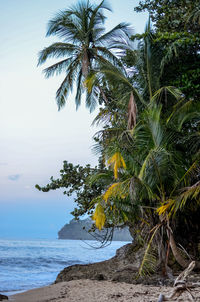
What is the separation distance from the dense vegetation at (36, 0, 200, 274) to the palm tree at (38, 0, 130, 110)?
4 centimetres

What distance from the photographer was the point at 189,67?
10273 millimetres

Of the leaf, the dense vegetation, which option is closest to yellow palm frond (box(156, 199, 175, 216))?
the dense vegetation

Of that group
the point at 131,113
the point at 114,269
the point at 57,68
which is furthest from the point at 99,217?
the point at 57,68

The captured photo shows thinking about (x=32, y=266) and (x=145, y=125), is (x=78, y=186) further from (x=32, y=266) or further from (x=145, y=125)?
(x=32, y=266)

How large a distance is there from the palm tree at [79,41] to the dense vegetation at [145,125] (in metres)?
0.04

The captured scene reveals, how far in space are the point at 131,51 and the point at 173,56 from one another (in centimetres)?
188

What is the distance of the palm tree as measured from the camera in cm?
1269

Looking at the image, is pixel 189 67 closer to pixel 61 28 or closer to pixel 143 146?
pixel 143 146

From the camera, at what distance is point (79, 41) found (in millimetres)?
12875

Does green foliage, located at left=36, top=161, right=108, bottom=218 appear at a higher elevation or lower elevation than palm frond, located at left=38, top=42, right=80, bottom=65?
lower

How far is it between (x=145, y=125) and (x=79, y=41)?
6.59m

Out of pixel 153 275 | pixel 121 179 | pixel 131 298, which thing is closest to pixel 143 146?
pixel 121 179

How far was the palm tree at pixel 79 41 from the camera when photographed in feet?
41.6

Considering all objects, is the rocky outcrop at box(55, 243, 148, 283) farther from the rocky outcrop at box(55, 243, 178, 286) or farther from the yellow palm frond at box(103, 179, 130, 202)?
the yellow palm frond at box(103, 179, 130, 202)
